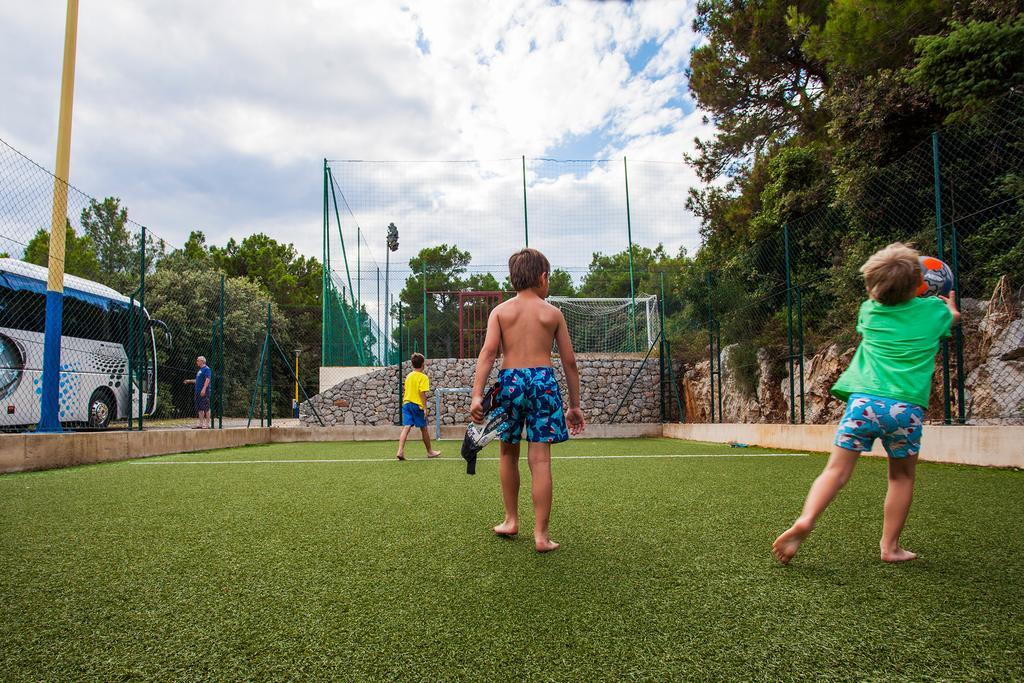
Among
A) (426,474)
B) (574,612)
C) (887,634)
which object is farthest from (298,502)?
(887,634)

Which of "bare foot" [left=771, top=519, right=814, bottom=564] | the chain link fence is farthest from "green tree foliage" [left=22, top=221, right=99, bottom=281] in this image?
"bare foot" [left=771, top=519, right=814, bottom=564]

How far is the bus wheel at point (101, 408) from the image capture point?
38.2ft

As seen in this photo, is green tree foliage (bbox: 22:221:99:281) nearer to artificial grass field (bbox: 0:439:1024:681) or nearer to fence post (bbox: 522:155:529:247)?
artificial grass field (bbox: 0:439:1024:681)

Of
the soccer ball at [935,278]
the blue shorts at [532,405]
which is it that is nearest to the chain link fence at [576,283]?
the soccer ball at [935,278]

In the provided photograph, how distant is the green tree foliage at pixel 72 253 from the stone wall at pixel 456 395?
694cm

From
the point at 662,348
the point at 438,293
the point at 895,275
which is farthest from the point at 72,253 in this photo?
the point at 662,348

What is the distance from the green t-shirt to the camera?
7.82 feet

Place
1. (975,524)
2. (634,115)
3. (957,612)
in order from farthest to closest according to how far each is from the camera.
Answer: (634,115) < (975,524) < (957,612)

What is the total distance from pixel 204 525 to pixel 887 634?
303 centimetres

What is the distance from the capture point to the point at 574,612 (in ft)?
6.14

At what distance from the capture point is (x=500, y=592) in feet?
6.79

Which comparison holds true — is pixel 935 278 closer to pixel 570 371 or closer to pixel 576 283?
pixel 570 371

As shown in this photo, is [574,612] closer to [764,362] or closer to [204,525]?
[204,525]

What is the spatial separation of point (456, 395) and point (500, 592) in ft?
45.5
